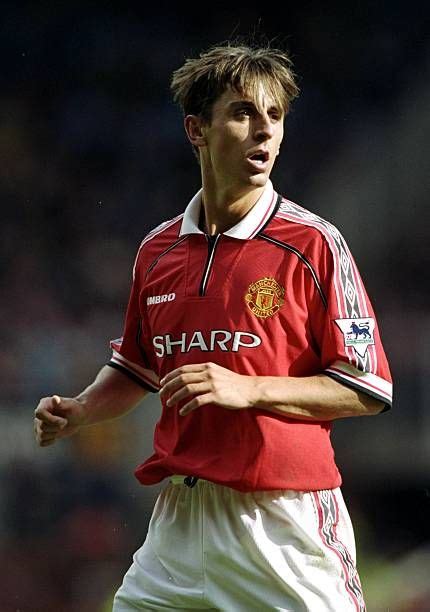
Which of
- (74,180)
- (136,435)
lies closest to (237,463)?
(136,435)

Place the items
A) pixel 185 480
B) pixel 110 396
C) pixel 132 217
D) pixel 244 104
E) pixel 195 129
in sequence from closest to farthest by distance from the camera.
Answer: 1. pixel 185 480
2. pixel 244 104
3. pixel 195 129
4. pixel 110 396
5. pixel 132 217

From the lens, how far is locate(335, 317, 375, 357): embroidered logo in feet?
7.49

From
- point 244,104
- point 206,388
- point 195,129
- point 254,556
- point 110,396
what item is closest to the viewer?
point 206,388

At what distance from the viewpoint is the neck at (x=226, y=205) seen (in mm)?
2512

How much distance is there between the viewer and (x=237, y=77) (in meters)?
2.48

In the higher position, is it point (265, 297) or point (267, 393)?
point (265, 297)

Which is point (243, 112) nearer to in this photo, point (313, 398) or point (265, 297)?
point (265, 297)

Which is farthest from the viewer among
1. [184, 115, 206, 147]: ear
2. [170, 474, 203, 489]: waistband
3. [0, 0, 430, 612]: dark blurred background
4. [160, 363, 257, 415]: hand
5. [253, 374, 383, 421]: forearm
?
[0, 0, 430, 612]: dark blurred background

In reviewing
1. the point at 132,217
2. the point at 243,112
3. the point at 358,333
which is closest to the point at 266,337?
the point at 358,333

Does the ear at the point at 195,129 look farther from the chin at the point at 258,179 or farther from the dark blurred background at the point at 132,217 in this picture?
the dark blurred background at the point at 132,217

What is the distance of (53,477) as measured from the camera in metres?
4.16

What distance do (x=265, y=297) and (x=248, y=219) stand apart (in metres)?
0.21

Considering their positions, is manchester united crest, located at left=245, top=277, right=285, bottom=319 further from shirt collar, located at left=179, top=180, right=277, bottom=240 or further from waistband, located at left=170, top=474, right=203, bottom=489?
waistband, located at left=170, top=474, right=203, bottom=489

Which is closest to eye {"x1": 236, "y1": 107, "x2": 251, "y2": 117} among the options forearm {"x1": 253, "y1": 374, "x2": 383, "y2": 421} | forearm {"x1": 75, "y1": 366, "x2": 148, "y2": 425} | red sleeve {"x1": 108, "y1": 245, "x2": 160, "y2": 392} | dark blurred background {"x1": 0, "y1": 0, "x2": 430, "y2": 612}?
red sleeve {"x1": 108, "y1": 245, "x2": 160, "y2": 392}
